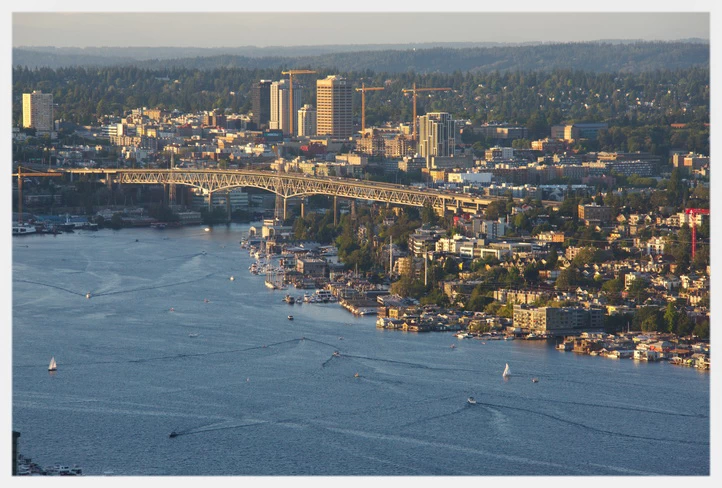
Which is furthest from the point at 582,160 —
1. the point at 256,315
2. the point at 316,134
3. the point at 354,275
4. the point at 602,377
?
the point at 602,377

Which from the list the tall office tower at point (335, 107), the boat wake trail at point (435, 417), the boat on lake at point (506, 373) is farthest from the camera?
the tall office tower at point (335, 107)

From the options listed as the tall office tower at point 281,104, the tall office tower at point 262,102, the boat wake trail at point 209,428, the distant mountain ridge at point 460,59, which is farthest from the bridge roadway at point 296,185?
the distant mountain ridge at point 460,59

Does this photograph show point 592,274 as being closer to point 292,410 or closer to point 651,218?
point 651,218

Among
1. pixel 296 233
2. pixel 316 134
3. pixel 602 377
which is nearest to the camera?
pixel 602 377

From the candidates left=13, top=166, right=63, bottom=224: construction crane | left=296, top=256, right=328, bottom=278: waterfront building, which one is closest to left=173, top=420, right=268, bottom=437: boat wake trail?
left=296, top=256, right=328, bottom=278: waterfront building

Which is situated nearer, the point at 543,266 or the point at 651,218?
the point at 543,266

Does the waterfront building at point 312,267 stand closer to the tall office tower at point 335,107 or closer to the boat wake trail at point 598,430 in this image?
the boat wake trail at point 598,430
